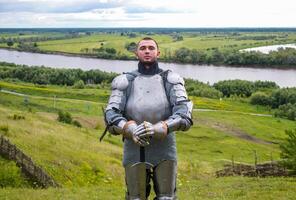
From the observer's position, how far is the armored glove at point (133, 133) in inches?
264

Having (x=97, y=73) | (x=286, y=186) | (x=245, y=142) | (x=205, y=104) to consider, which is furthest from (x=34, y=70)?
(x=286, y=186)

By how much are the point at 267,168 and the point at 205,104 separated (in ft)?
164

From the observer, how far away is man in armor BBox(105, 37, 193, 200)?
717cm

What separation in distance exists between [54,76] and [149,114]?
319ft

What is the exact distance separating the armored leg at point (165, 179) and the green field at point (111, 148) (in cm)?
837

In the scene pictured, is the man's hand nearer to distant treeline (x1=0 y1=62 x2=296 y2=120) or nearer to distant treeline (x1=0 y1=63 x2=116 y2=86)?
distant treeline (x1=0 y1=62 x2=296 y2=120)

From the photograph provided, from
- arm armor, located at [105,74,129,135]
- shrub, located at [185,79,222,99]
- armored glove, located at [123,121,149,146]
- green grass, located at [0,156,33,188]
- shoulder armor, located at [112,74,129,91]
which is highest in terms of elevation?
shoulder armor, located at [112,74,129,91]

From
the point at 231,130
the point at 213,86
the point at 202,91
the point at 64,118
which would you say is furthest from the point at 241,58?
the point at 64,118

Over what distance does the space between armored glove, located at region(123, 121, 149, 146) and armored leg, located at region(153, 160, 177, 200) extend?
2.27ft

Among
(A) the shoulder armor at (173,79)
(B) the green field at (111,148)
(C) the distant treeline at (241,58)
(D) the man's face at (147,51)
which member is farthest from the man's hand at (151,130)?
(C) the distant treeline at (241,58)

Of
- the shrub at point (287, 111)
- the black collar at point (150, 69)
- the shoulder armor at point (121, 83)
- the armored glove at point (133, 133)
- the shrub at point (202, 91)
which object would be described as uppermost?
the black collar at point (150, 69)

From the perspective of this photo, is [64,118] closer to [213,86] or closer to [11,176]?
[11,176]

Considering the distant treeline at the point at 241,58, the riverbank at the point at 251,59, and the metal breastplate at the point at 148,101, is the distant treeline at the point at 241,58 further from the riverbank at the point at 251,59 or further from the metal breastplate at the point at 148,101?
the metal breastplate at the point at 148,101

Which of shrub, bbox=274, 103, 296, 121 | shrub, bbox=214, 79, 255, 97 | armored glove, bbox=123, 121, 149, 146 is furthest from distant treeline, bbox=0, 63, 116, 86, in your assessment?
armored glove, bbox=123, 121, 149, 146
